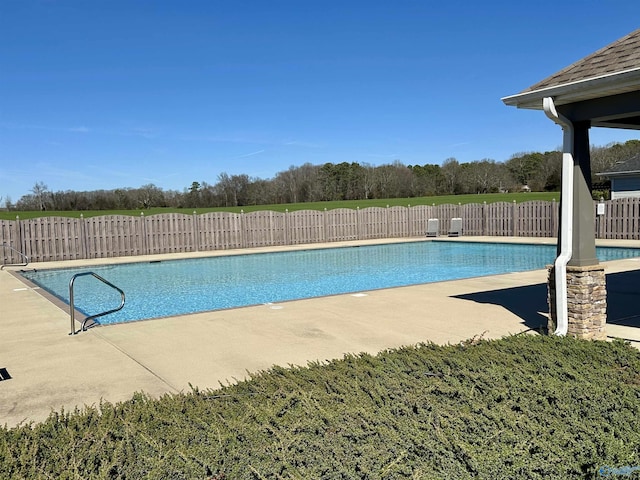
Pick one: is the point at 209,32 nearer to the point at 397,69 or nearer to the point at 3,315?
the point at 397,69

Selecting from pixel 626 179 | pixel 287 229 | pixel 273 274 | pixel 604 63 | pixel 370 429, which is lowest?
pixel 273 274

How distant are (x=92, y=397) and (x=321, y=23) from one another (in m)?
21.2

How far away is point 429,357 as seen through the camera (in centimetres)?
519

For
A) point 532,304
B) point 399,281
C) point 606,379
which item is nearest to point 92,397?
point 606,379

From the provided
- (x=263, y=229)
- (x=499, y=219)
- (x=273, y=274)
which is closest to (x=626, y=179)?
(x=499, y=219)

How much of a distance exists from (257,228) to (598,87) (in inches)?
751

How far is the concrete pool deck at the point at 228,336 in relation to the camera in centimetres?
536

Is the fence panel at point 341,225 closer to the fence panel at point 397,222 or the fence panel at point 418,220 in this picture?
the fence panel at point 397,222

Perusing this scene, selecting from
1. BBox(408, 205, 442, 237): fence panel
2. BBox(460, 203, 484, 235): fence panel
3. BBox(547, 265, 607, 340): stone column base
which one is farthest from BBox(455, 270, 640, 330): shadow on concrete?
BBox(408, 205, 442, 237): fence panel

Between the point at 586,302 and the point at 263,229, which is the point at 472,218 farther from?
the point at 586,302

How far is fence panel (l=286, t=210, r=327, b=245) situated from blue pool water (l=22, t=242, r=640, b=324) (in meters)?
2.31

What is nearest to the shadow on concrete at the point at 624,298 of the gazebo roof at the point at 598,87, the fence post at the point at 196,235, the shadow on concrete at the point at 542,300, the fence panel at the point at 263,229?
the shadow on concrete at the point at 542,300

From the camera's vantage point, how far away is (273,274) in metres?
16.1

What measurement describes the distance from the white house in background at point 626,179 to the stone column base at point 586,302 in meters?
26.6
